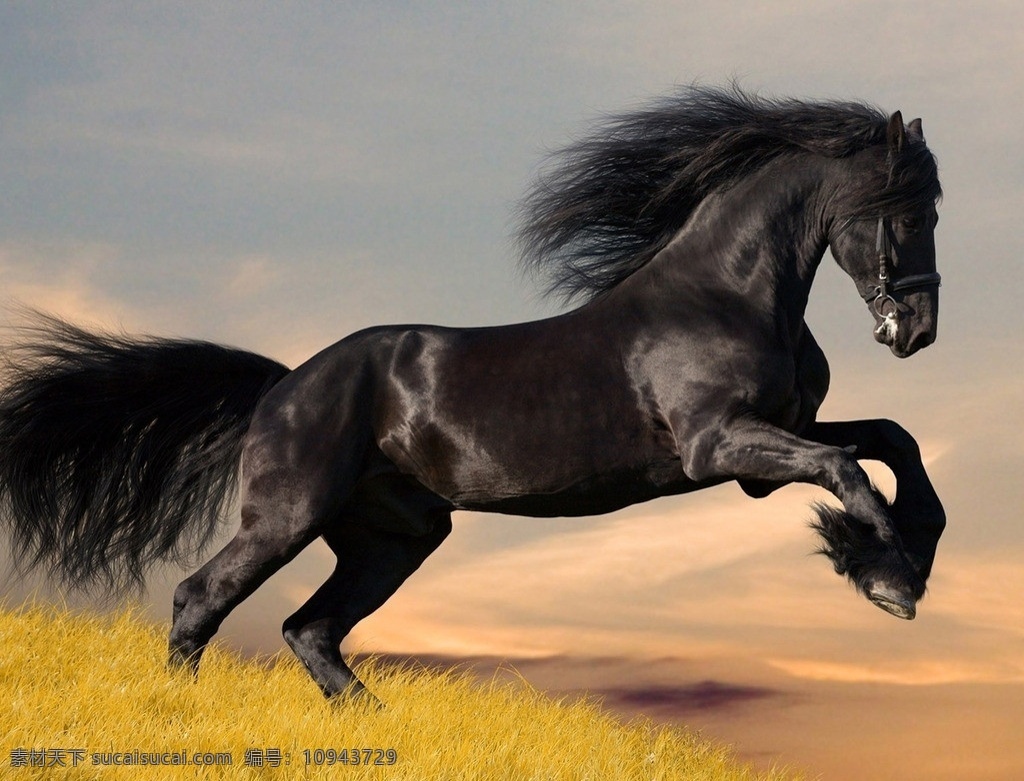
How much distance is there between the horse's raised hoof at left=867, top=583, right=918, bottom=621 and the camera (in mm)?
5602

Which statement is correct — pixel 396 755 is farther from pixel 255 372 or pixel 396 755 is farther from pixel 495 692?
pixel 255 372

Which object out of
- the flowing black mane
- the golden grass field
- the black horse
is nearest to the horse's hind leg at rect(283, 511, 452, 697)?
the black horse

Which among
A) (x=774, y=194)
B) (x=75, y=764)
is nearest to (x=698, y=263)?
(x=774, y=194)

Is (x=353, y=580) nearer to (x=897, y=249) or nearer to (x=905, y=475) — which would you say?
(x=905, y=475)

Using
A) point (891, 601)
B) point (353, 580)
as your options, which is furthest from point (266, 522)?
point (891, 601)

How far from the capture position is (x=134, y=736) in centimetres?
543

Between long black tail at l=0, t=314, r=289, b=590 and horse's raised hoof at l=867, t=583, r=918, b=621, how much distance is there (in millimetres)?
3208

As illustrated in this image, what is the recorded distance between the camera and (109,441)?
717 cm

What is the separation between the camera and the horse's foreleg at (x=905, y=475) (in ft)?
19.8

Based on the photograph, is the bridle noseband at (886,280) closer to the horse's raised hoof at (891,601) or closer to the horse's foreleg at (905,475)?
the horse's foreleg at (905,475)

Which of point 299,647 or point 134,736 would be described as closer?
point 134,736

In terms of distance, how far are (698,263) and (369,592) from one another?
2.26 meters

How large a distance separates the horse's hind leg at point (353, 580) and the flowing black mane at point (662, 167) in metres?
1.45

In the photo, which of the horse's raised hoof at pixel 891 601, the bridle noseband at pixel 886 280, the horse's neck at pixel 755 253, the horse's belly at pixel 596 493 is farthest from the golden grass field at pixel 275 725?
the bridle noseband at pixel 886 280
